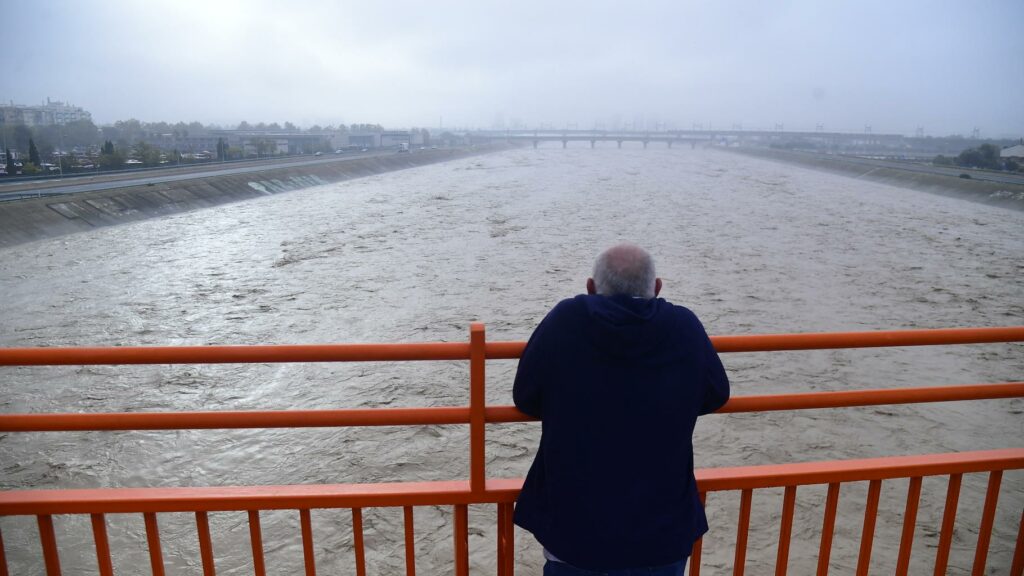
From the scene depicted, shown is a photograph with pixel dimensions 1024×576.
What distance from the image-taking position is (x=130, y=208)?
31.4m

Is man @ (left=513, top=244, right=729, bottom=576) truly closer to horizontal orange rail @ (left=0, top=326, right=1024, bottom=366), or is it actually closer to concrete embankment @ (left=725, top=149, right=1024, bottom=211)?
horizontal orange rail @ (left=0, top=326, right=1024, bottom=366)

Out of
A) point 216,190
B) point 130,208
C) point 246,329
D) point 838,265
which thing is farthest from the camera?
point 216,190

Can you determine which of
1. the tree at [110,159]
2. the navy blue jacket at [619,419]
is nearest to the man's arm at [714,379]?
the navy blue jacket at [619,419]

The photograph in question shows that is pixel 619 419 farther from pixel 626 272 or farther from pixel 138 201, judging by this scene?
pixel 138 201

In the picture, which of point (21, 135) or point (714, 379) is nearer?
point (714, 379)

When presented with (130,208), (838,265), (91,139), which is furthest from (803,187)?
(91,139)

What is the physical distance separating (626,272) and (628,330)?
9.2 inches

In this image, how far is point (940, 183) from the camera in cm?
4938

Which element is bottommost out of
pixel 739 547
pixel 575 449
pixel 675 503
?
pixel 739 547

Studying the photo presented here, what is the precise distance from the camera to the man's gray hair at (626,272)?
6.72 feet

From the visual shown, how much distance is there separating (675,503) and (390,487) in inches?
42.7

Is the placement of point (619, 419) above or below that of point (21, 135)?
below

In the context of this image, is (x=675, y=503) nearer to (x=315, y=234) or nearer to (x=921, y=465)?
(x=921, y=465)

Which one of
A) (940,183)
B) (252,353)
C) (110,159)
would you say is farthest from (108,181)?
(940,183)
